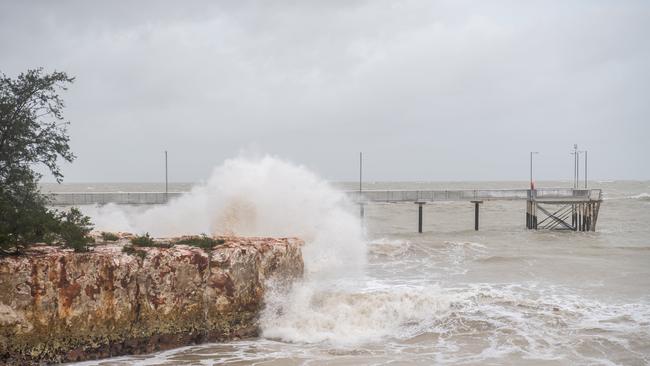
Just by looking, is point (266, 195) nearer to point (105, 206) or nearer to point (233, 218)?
point (233, 218)

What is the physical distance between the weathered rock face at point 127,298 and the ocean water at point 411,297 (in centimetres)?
40

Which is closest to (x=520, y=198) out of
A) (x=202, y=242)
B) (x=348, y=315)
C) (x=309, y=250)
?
(x=309, y=250)

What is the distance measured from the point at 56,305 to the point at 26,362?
0.91 m

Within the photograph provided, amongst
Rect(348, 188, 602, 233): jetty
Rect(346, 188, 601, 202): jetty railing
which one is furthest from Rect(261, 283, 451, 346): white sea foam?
Rect(348, 188, 602, 233): jetty

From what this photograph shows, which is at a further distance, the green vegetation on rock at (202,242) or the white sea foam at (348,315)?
the white sea foam at (348,315)

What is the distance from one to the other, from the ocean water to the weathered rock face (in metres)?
0.40

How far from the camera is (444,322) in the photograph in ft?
38.8

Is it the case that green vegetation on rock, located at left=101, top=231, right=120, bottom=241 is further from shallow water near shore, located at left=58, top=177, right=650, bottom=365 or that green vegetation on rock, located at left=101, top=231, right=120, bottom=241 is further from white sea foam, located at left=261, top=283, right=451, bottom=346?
white sea foam, located at left=261, top=283, right=451, bottom=346

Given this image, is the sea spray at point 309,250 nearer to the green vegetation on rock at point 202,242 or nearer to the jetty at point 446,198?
the green vegetation on rock at point 202,242

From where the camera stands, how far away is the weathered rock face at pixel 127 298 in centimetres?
834

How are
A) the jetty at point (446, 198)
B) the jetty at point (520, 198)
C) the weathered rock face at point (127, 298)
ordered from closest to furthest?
the weathered rock face at point (127, 298), the jetty at point (446, 198), the jetty at point (520, 198)

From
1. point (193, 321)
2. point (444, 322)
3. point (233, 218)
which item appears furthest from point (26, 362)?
point (233, 218)

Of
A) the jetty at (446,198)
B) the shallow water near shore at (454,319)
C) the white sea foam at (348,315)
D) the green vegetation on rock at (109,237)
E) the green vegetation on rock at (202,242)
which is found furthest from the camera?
Answer: the jetty at (446,198)

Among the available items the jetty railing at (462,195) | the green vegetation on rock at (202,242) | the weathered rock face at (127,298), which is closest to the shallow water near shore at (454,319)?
the weathered rock face at (127,298)
